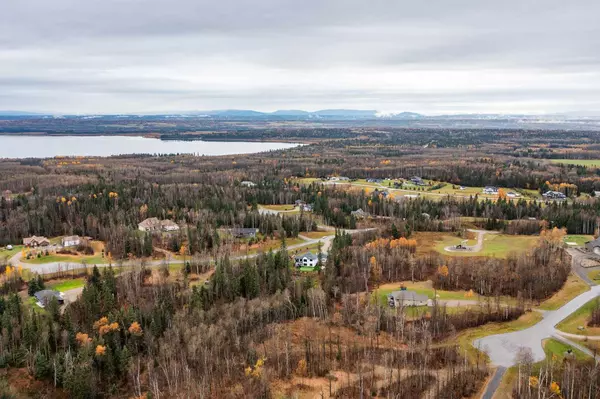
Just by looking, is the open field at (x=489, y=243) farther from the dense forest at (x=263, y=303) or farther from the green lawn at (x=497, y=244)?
the dense forest at (x=263, y=303)

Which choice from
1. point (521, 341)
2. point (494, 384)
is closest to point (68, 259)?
point (494, 384)

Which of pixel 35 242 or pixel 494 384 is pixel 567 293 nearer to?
pixel 494 384

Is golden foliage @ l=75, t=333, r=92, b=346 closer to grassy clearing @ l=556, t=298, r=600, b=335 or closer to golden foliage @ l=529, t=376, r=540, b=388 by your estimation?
golden foliage @ l=529, t=376, r=540, b=388

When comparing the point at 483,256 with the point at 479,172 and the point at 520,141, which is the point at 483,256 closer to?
the point at 479,172

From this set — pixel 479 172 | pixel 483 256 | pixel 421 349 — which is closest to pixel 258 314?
pixel 421 349

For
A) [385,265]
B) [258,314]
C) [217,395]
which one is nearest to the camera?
[217,395]

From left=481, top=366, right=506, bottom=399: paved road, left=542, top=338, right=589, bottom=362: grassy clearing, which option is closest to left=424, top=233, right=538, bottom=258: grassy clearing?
left=542, top=338, right=589, bottom=362: grassy clearing
